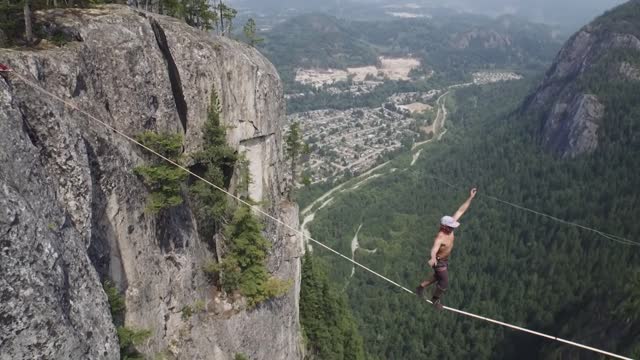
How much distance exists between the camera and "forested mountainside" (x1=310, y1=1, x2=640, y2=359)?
6750cm

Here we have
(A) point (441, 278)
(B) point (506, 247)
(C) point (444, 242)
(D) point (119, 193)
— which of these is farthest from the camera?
(B) point (506, 247)

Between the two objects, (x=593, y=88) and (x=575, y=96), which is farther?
(x=575, y=96)

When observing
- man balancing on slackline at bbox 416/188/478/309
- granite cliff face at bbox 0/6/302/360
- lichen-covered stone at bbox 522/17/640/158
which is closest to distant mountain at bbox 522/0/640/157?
lichen-covered stone at bbox 522/17/640/158

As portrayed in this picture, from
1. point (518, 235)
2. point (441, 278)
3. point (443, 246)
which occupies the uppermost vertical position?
point (443, 246)

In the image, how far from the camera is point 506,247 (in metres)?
90.8

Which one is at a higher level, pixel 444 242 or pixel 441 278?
pixel 444 242

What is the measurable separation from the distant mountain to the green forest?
101 cm

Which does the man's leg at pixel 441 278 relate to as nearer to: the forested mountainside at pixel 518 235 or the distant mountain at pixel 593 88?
the forested mountainside at pixel 518 235

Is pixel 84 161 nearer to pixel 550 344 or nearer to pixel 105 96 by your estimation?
pixel 105 96

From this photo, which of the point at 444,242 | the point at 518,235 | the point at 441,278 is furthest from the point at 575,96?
the point at 444,242

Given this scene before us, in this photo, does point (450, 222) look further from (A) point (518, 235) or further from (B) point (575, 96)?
(B) point (575, 96)

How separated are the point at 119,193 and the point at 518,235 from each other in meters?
83.6

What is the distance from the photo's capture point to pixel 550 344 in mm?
61000

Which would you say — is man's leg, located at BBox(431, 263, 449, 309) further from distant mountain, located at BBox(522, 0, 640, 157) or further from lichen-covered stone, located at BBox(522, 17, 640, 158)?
lichen-covered stone, located at BBox(522, 17, 640, 158)
